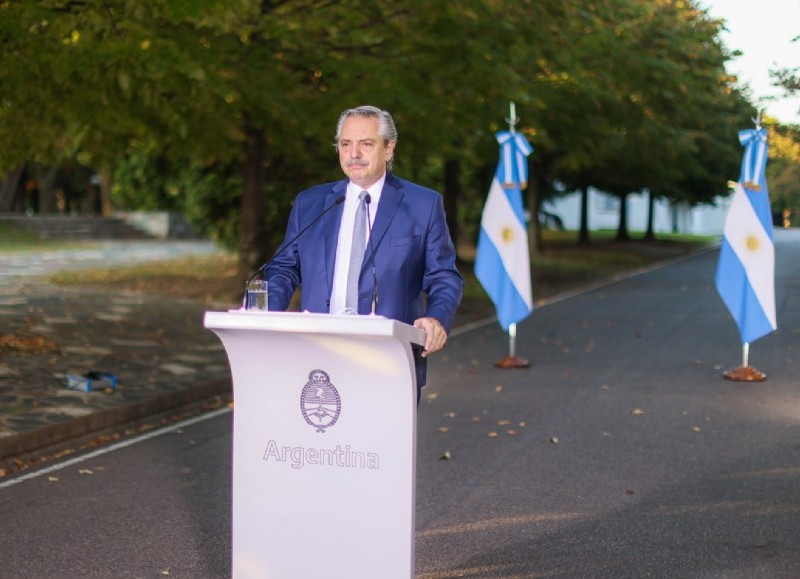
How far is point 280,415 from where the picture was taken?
3826 mm

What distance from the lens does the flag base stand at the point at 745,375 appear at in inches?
479

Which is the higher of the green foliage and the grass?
the green foliage

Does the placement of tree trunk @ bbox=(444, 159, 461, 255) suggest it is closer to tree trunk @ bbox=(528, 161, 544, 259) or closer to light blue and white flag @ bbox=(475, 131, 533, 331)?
tree trunk @ bbox=(528, 161, 544, 259)

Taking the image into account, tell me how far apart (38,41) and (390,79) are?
5012 millimetres

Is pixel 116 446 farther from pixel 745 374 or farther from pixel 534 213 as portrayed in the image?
pixel 534 213

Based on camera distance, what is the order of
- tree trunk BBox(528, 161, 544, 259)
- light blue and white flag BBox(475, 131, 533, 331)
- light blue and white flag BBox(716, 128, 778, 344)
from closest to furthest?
light blue and white flag BBox(716, 128, 778, 344) → light blue and white flag BBox(475, 131, 533, 331) → tree trunk BBox(528, 161, 544, 259)

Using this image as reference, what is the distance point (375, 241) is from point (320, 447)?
83 centimetres

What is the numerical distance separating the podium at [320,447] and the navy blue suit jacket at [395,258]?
461 millimetres

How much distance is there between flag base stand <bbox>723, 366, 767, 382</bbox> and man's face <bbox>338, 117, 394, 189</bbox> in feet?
29.1

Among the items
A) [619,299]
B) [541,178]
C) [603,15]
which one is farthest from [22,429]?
[541,178]

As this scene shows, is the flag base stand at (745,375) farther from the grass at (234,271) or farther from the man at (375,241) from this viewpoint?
the man at (375,241)

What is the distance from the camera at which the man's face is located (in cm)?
412

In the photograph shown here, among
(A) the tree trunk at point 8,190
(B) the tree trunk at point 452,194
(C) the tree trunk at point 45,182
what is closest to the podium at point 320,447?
(B) the tree trunk at point 452,194

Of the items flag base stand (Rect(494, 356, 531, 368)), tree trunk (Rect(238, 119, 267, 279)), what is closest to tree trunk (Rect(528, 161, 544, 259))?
tree trunk (Rect(238, 119, 267, 279))
